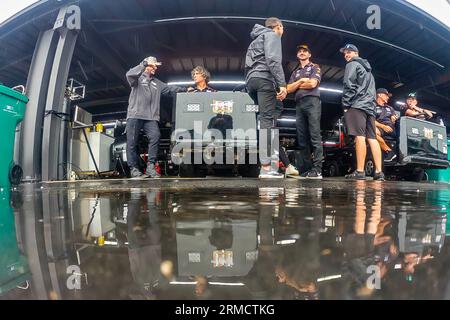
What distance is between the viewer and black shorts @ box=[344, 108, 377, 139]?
7.80ft

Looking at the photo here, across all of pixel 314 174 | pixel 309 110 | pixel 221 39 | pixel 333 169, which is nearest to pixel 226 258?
pixel 314 174

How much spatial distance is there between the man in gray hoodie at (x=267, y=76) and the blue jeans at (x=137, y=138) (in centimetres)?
122

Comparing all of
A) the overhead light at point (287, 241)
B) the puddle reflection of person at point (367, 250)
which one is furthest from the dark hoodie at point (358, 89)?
the overhead light at point (287, 241)

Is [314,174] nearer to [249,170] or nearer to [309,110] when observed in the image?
[309,110]

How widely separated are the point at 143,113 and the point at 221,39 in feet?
10.6

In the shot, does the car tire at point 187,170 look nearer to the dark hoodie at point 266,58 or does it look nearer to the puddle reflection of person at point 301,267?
the dark hoodie at point 266,58

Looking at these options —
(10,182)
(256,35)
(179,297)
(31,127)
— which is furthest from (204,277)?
(31,127)

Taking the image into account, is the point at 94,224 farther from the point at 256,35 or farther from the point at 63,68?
the point at 63,68

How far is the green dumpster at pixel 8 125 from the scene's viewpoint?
7.43ft

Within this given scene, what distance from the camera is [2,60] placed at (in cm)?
596

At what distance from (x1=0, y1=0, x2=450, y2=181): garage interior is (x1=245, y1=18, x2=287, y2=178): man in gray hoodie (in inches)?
69.7

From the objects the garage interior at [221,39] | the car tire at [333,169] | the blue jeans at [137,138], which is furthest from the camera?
the car tire at [333,169]

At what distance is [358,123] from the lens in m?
2.39

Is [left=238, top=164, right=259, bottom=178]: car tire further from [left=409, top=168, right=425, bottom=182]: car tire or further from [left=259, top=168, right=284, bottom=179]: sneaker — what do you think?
[left=409, top=168, right=425, bottom=182]: car tire
